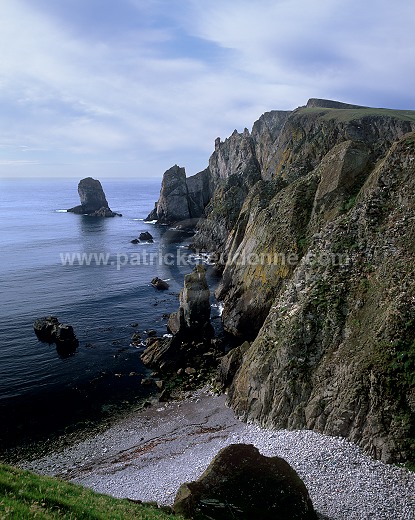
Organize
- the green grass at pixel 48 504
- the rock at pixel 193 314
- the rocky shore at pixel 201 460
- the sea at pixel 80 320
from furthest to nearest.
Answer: the rock at pixel 193 314, the sea at pixel 80 320, the rocky shore at pixel 201 460, the green grass at pixel 48 504

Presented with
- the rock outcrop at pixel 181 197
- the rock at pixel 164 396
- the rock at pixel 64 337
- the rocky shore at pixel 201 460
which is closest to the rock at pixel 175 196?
the rock outcrop at pixel 181 197

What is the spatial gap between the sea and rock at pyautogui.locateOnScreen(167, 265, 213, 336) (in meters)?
4.32

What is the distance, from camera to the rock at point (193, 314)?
57.8 metres

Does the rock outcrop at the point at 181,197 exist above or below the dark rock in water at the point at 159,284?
above

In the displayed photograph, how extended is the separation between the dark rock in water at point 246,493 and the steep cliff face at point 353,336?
323 inches

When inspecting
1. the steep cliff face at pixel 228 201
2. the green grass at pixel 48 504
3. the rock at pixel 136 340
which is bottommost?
the rock at pixel 136 340

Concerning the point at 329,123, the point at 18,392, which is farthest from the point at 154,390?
the point at 329,123

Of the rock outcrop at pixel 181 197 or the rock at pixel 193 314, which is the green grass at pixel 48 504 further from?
the rock outcrop at pixel 181 197

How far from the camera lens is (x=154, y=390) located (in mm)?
44656

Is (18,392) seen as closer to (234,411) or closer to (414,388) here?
(234,411)

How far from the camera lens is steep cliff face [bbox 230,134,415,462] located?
2770 centimetres

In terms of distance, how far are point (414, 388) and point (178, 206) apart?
13871 cm

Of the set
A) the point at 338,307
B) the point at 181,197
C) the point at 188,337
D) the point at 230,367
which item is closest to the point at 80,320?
the point at 188,337

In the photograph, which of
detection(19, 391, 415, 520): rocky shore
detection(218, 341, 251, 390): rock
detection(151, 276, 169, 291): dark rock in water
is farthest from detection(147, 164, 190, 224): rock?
detection(19, 391, 415, 520): rocky shore
